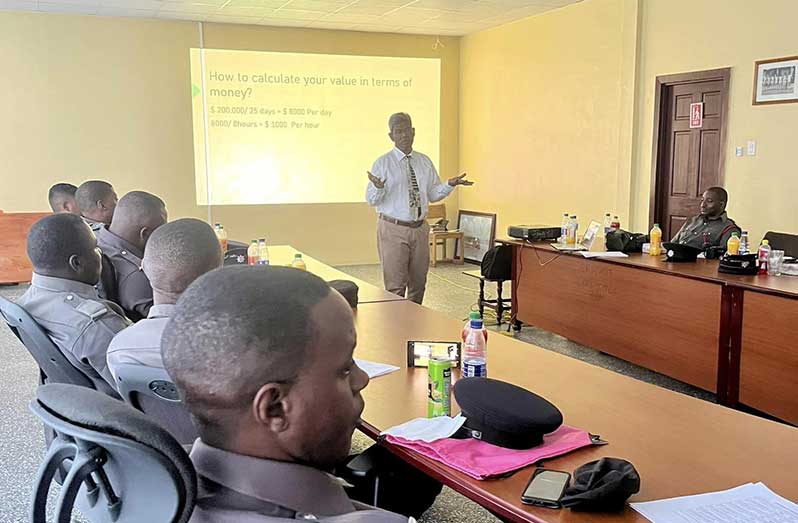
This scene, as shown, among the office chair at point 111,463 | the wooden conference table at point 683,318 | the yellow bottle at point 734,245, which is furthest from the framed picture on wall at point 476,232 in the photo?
the office chair at point 111,463

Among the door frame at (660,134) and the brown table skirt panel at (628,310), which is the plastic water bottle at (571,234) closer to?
the brown table skirt panel at (628,310)

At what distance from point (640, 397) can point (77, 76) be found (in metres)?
7.34

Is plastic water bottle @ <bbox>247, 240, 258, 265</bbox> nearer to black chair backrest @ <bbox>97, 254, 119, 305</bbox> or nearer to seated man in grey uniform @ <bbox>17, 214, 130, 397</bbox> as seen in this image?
black chair backrest @ <bbox>97, 254, 119, 305</bbox>

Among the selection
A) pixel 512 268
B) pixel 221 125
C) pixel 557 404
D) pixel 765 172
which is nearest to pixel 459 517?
pixel 557 404

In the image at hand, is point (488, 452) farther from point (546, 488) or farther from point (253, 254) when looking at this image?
point (253, 254)

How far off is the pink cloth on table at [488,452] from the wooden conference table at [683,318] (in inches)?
82.7

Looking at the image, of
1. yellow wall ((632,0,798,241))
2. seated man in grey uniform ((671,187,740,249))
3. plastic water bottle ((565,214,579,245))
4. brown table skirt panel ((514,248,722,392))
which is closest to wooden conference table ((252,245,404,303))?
brown table skirt panel ((514,248,722,392))

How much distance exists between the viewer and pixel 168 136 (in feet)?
26.2

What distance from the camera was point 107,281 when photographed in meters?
2.98

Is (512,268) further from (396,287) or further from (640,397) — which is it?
(640,397)

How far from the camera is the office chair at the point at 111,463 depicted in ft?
2.70

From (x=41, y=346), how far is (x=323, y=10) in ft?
19.5

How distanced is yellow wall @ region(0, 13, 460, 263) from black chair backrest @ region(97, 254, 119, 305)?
5.29 meters

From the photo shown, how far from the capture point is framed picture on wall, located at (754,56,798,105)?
5059 mm
